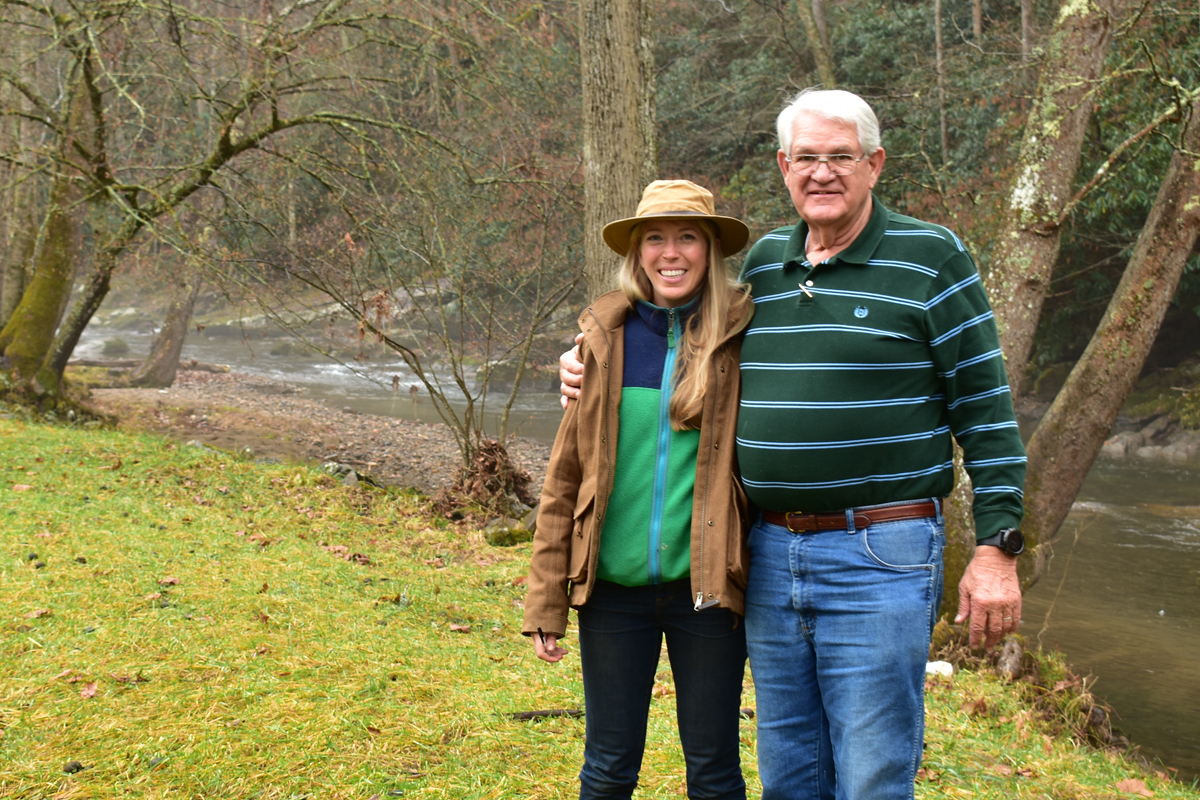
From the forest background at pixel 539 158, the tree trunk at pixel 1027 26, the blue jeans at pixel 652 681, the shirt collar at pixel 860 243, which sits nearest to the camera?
the shirt collar at pixel 860 243

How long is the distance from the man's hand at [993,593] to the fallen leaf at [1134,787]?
2.38 m

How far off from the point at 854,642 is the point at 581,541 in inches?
27.0

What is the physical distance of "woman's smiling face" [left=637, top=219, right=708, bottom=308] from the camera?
2.36 m

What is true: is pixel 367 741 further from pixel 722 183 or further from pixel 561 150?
pixel 722 183

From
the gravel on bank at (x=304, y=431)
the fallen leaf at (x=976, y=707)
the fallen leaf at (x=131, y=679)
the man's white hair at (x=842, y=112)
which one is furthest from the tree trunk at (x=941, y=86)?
the fallen leaf at (x=131, y=679)

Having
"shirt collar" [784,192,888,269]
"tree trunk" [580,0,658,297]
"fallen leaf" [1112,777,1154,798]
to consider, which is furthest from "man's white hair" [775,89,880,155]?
"tree trunk" [580,0,658,297]

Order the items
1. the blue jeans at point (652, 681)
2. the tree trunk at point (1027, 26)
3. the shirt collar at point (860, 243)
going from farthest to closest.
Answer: the tree trunk at point (1027, 26) → the blue jeans at point (652, 681) → the shirt collar at point (860, 243)

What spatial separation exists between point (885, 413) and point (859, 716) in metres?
0.68

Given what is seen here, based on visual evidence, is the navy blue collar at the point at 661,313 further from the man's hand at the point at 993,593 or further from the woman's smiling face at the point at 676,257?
the man's hand at the point at 993,593

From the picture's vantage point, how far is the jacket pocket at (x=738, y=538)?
2.20 meters

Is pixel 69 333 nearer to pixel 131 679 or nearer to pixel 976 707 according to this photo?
pixel 131 679

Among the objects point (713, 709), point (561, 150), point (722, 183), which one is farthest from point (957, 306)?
point (722, 183)

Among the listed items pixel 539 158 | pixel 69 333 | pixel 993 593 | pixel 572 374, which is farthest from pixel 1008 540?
pixel 69 333

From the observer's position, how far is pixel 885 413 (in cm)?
211
